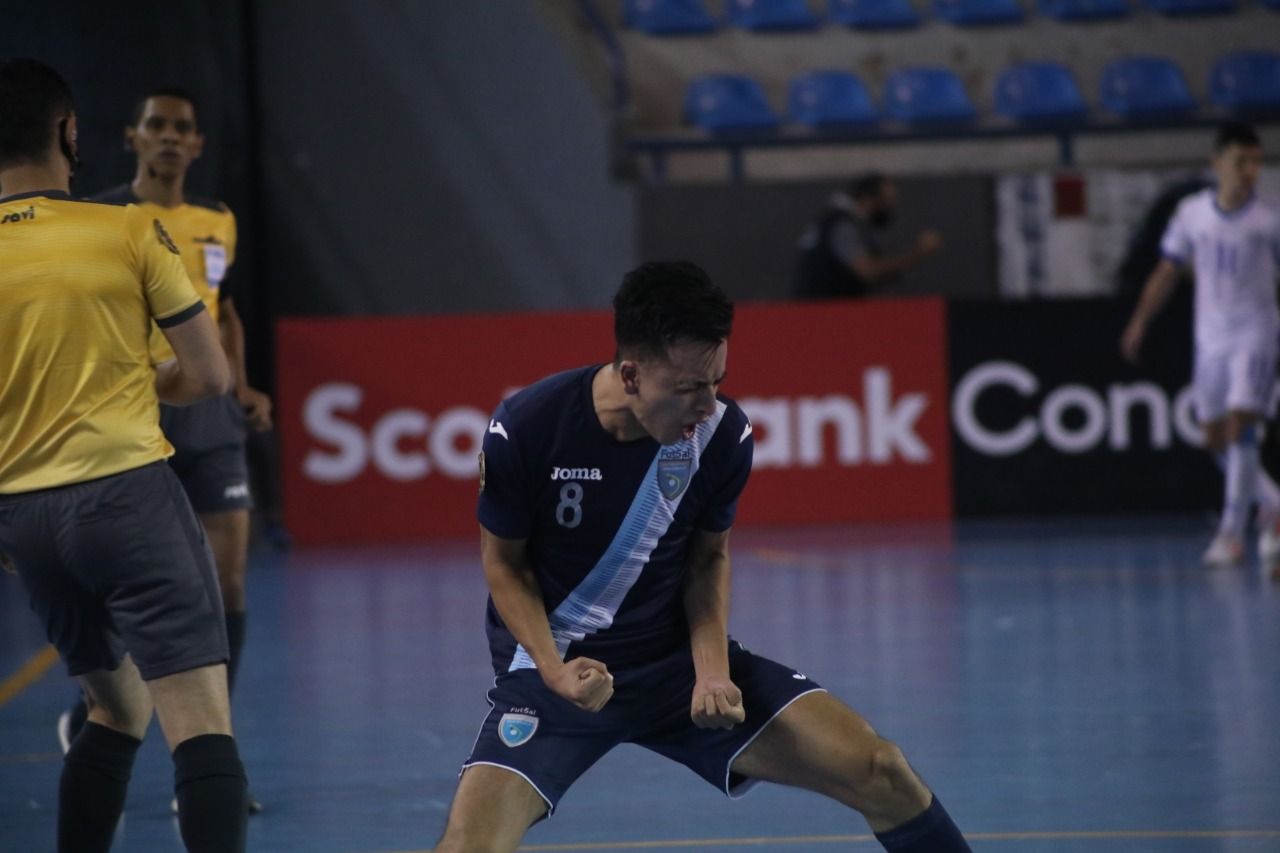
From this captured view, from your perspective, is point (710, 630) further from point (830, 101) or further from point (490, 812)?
point (830, 101)

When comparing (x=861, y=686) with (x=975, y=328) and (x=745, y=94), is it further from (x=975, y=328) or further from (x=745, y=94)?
(x=745, y=94)

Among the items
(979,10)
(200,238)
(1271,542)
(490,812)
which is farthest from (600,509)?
(979,10)

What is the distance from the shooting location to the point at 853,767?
360 cm

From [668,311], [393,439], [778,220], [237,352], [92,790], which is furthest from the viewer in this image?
[778,220]

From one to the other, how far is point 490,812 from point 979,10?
12909 millimetres

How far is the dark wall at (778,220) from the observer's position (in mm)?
13969

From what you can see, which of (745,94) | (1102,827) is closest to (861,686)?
(1102,827)

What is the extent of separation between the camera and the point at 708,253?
14.1 m

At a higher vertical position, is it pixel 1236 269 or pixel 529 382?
pixel 1236 269

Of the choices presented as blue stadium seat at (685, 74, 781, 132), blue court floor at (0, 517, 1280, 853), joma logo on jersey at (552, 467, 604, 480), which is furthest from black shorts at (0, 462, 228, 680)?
blue stadium seat at (685, 74, 781, 132)

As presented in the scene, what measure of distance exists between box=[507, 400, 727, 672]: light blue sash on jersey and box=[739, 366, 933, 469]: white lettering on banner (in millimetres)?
8164

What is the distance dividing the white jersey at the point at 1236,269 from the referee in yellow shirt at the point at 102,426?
23.2 feet

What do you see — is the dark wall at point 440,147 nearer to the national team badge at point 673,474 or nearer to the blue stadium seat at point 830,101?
the blue stadium seat at point 830,101

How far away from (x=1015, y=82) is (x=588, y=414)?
12.2 meters
